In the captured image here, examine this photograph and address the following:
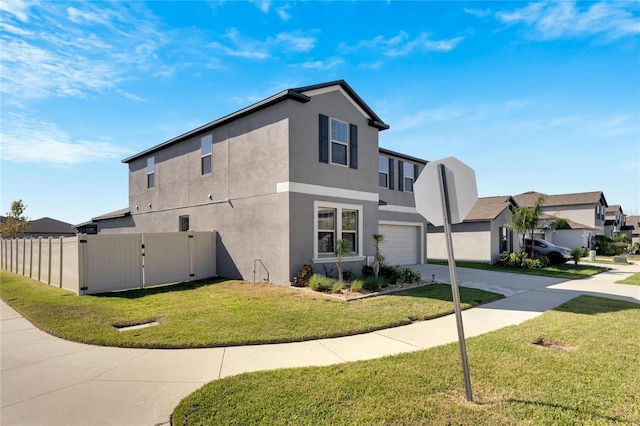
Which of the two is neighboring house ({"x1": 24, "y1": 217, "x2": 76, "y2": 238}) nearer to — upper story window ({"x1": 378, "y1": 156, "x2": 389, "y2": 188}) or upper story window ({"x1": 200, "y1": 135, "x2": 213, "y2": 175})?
upper story window ({"x1": 200, "y1": 135, "x2": 213, "y2": 175})

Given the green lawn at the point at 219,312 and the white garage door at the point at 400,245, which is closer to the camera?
the green lawn at the point at 219,312

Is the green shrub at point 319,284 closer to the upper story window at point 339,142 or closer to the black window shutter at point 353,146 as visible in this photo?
the upper story window at point 339,142

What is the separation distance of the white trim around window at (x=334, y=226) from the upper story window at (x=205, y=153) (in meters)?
5.68

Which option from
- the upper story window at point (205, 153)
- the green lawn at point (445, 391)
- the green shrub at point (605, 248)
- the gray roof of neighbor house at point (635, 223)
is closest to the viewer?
the green lawn at point (445, 391)

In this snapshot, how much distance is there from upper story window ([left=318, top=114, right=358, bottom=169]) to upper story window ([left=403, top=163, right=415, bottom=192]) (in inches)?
282

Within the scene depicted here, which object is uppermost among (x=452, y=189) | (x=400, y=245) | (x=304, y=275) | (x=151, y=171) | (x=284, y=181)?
(x=151, y=171)

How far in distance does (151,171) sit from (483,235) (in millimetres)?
20024

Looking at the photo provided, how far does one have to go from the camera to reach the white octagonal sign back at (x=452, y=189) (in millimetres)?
3746

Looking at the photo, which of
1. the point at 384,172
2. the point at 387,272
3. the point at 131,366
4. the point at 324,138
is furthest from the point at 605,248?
the point at 131,366

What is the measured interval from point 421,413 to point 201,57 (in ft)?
40.3

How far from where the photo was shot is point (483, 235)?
832 inches

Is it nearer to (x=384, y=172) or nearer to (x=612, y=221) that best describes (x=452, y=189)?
(x=384, y=172)

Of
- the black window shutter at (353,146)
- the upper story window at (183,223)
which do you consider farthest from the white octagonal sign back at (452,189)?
the upper story window at (183,223)

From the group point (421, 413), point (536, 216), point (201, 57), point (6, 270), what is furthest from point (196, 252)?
point (536, 216)
